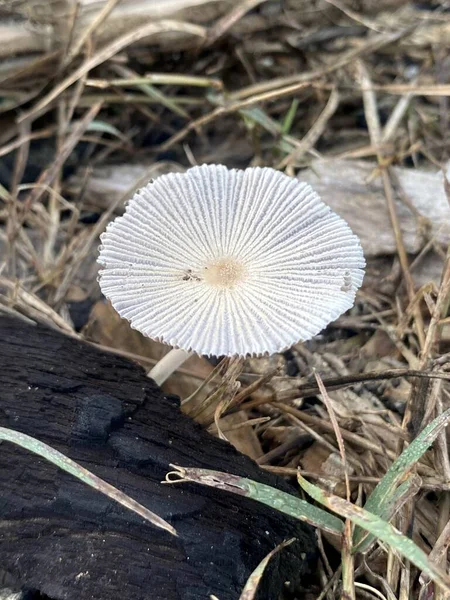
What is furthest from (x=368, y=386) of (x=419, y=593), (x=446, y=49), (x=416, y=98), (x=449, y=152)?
(x=446, y=49)

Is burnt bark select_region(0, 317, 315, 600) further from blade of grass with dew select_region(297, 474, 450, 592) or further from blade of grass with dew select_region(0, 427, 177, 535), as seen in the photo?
blade of grass with dew select_region(297, 474, 450, 592)

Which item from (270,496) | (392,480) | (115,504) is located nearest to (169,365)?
(115,504)

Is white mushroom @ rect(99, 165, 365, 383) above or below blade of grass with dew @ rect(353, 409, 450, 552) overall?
above

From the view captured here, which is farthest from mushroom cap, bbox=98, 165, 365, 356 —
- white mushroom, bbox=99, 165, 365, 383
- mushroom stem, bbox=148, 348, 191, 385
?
mushroom stem, bbox=148, 348, 191, 385

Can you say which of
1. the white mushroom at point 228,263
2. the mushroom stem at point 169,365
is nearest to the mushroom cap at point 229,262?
the white mushroom at point 228,263

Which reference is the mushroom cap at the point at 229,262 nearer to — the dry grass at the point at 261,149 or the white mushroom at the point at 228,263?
the white mushroom at the point at 228,263

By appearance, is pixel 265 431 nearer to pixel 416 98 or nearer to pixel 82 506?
pixel 82 506

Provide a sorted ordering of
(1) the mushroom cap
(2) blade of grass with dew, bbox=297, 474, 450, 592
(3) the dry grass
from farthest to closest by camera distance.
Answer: (3) the dry grass, (1) the mushroom cap, (2) blade of grass with dew, bbox=297, 474, 450, 592
